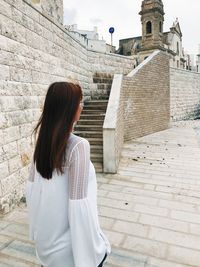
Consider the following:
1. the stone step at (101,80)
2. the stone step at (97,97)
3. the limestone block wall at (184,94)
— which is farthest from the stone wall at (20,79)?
the limestone block wall at (184,94)

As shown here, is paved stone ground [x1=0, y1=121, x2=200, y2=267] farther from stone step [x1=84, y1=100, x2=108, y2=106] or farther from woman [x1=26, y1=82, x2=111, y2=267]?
stone step [x1=84, y1=100, x2=108, y2=106]

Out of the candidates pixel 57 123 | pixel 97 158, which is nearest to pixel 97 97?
pixel 97 158

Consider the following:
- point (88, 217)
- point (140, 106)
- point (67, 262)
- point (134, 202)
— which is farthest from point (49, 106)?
point (140, 106)

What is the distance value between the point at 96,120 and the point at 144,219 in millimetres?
4250

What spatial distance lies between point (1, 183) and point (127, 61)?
361 inches

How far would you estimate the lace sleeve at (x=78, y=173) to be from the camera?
4.09 feet

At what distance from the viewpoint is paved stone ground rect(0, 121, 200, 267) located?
286cm

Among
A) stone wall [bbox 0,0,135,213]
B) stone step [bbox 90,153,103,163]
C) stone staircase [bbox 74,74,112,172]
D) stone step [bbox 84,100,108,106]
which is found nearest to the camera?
stone wall [bbox 0,0,135,213]

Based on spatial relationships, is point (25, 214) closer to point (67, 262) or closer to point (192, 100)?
point (67, 262)

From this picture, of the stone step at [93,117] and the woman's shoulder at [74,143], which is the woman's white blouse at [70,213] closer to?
the woman's shoulder at [74,143]

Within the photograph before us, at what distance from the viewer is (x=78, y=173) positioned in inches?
49.1

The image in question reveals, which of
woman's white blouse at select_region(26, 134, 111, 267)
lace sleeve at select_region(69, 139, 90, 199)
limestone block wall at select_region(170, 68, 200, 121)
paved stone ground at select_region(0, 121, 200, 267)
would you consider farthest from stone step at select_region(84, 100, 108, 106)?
limestone block wall at select_region(170, 68, 200, 121)

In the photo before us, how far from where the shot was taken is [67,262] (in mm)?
1357

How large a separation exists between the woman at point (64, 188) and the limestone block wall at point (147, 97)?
26.8ft
